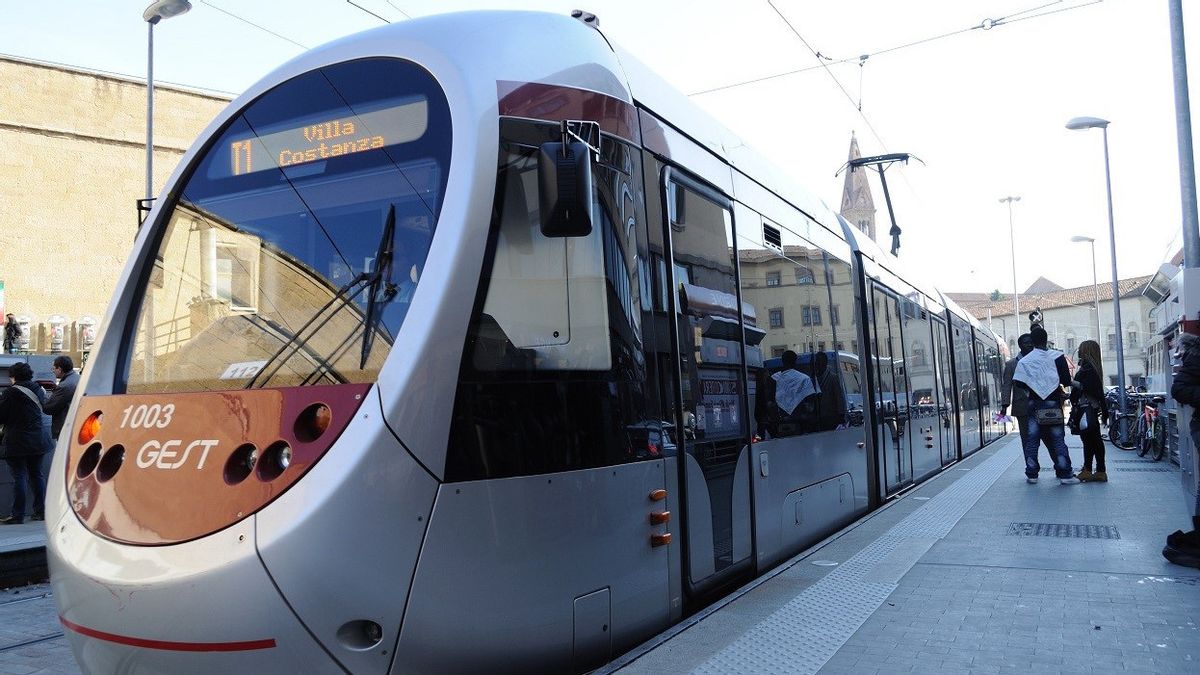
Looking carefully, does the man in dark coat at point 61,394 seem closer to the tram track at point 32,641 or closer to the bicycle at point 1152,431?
the tram track at point 32,641

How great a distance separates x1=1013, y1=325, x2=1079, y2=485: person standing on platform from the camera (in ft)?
36.9

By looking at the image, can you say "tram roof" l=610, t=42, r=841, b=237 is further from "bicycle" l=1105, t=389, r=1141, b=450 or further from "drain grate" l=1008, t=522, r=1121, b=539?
"bicycle" l=1105, t=389, r=1141, b=450

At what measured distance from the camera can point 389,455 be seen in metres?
3.60

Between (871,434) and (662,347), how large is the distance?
519cm


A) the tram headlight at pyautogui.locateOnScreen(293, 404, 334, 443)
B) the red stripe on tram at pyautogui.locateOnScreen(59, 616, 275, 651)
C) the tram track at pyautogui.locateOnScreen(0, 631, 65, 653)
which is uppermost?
Answer: the tram headlight at pyautogui.locateOnScreen(293, 404, 334, 443)

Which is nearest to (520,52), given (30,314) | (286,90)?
(286,90)

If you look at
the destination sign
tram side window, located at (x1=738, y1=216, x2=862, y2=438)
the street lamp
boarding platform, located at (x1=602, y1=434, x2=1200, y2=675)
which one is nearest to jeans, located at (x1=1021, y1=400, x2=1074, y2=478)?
boarding platform, located at (x1=602, y1=434, x2=1200, y2=675)

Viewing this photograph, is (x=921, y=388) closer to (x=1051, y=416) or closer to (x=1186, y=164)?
(x=1051, y=416)

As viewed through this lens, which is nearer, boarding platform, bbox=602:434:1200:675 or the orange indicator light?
the orange indicator light

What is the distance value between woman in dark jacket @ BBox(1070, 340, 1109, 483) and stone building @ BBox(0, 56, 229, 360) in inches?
952

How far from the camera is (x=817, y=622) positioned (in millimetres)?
4980

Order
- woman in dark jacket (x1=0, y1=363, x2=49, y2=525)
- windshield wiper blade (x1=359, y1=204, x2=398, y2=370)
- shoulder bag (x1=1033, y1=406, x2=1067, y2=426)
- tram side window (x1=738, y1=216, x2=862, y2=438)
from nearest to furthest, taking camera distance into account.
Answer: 1. windshield wiper blade (x1=359, y1=204, x2=398, y2=370)
2. tram side window (x1=738, y1=216, x2=862, y2=438)
3. woman in dark jacket (x1=0, y1=363, x2=49, y2=525)
4. shoulder bag (x1=1033, y1=406, x2=1067, y2=426)

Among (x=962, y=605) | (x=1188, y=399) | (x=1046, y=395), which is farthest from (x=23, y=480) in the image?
(x=1046, y=395)

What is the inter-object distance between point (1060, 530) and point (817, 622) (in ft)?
12.8
